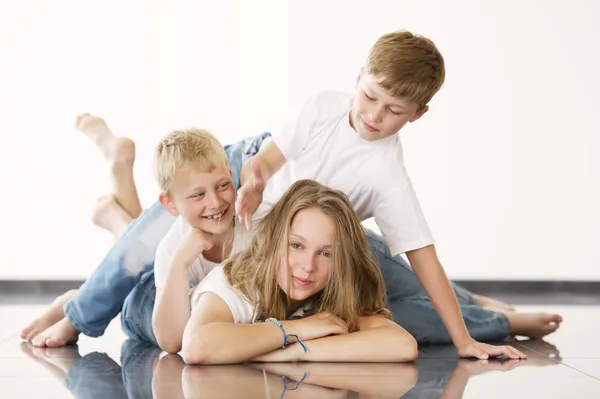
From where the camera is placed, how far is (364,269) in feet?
7.77

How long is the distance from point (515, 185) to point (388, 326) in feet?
8.56

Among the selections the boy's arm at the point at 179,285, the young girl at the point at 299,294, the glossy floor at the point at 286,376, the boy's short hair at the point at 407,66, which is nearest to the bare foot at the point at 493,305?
the glossy floor at the point at 286,376

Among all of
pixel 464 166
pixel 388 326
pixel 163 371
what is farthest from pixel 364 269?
pixel 464 166

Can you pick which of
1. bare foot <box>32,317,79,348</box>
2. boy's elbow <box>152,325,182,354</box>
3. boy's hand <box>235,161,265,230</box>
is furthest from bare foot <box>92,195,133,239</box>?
boy's hand <box>235,161,265,230</box>

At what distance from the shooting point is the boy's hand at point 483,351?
2346 millimetres

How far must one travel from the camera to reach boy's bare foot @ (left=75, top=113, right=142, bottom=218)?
9.95 feet

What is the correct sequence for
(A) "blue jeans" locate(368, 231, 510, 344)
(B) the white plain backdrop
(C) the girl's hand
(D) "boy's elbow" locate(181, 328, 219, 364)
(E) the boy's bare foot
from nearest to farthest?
(D) "boy's elbow" locate(181, 328, 219, 364)
(C) the girl's hand
(A) "blue jeans" locate(368, 231, 510, 344)
(E) the boy's bare foot
(B) the white plain backdrop

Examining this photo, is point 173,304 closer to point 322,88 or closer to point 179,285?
point 179,285

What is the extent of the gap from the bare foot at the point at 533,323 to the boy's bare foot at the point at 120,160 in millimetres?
1290

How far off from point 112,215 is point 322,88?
1.91 m

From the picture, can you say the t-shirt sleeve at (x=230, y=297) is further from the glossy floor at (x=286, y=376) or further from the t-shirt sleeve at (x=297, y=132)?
the t-shirt sleeve at (x=297, y=132)

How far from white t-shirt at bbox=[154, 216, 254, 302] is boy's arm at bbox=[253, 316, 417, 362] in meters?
0.34

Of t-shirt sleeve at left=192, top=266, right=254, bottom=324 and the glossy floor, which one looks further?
t-shirt sleeve at left=192, top=266, right=254, bottom=324

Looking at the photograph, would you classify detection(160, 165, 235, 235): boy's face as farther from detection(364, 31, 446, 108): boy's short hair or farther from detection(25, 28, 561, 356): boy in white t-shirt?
detection(364, 31, 446, 108): boy's short hair
